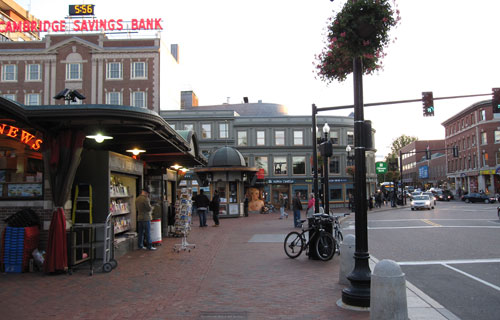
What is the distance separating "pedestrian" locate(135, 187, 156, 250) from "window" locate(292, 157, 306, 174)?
121ft

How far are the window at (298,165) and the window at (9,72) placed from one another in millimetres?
30220

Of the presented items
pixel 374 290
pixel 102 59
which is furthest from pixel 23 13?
pixel 374 290

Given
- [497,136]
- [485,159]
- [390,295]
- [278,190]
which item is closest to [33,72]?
[278,190]

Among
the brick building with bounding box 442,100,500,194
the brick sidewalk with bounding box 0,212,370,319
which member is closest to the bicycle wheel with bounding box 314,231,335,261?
the brick sidewalk with bounding box 0,212,370,319

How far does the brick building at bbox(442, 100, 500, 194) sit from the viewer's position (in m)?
60.7

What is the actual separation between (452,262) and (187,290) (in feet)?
23.2

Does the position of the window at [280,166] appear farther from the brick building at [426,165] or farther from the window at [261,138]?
the brick building at [426,165]

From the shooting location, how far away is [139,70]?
145ft

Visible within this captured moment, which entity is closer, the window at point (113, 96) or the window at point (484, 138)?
the window at point (113, 96)

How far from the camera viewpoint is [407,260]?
38.4 feet

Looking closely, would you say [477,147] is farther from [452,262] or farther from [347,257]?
[347,257]

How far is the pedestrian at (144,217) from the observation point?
12993 millimetres

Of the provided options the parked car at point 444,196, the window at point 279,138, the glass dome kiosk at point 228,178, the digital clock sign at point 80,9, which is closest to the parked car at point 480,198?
the parked car at point 444,196

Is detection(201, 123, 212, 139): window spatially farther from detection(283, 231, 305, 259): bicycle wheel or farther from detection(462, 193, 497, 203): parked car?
detection(283, 231, 305, 259): bicycle wheel
